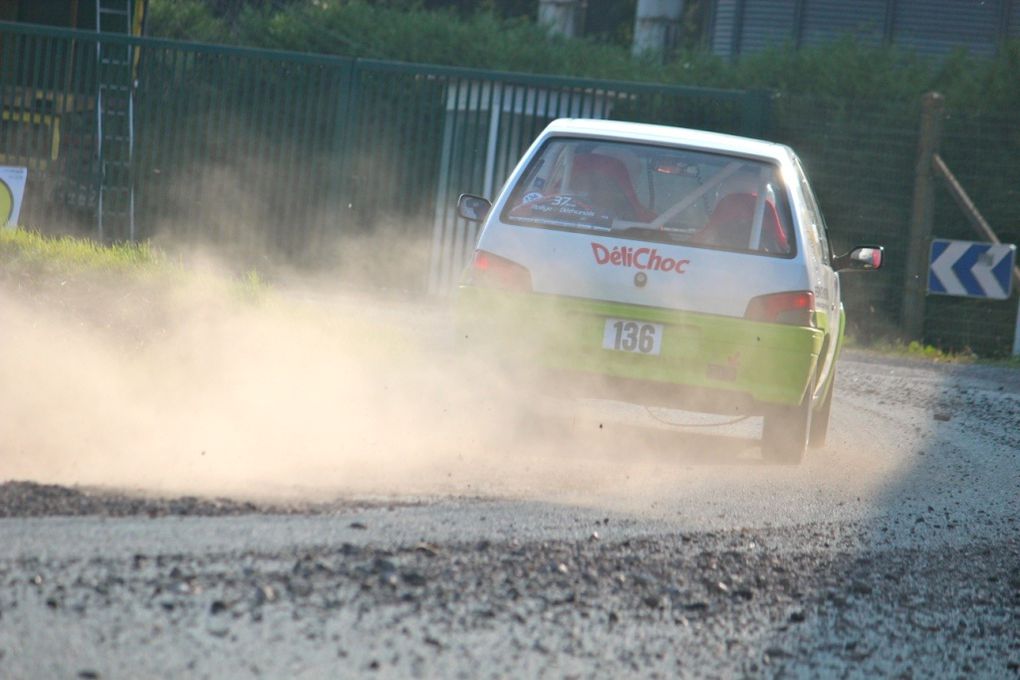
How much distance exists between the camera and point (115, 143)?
16688 mm

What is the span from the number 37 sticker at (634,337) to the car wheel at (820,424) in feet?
6.10

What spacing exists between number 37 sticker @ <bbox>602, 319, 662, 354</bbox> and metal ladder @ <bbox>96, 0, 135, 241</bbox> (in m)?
9.89

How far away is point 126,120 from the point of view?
16.7m

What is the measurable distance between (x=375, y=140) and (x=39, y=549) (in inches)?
476

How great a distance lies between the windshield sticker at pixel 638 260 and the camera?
311 inches

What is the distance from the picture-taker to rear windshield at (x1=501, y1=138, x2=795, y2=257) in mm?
8133

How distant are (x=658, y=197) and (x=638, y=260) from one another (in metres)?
0.73

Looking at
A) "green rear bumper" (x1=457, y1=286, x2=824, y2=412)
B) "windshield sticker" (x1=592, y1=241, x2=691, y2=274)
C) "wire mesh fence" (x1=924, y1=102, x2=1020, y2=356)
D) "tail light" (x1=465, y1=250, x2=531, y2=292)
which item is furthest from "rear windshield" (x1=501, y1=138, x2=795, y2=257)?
"wire mesh fence" (x1=924, y1=102, x2=1020, y2=356)

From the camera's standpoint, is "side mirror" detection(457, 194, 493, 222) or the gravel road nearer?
the gravel road

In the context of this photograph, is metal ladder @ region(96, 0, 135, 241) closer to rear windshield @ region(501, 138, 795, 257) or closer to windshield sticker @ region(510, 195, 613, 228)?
rear windshield @ region(501, 138, 795, 257)

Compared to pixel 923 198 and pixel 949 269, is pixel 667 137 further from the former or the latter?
pixel 923 198

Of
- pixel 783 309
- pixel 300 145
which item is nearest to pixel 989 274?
pixel 300 145

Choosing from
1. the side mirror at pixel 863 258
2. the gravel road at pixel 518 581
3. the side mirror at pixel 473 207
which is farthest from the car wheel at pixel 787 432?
the side mirror at pixel 473 207

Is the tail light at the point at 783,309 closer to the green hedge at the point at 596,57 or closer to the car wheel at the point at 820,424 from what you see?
the car wheel at the point at 820,424
